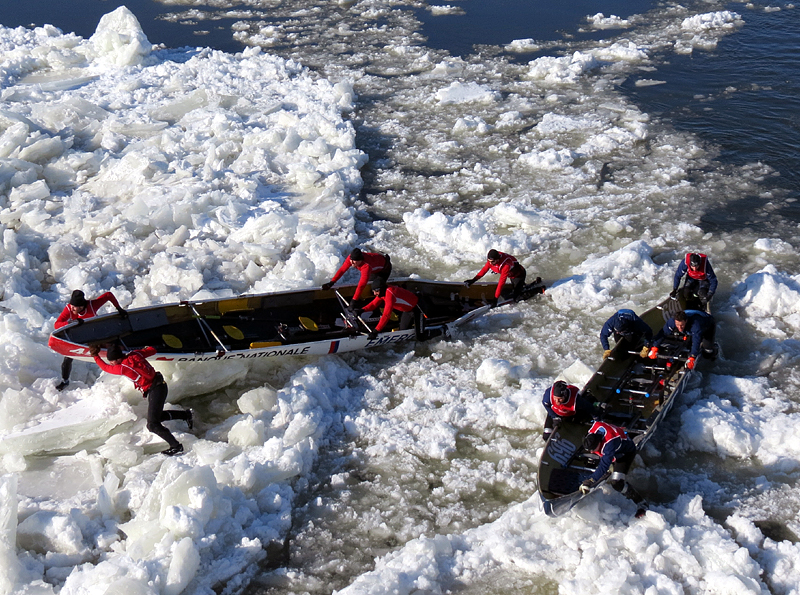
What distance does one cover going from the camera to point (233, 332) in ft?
30.8

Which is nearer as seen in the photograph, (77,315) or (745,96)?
(77,315)

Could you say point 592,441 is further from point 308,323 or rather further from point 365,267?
point 308,323

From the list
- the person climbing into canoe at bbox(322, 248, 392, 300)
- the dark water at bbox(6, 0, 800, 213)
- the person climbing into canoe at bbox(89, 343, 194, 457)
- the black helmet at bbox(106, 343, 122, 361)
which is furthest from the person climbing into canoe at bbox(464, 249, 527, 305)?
the dark water at bbox(6, 0, 800, 213)

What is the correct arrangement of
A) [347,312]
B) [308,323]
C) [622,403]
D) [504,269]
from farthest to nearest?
[504,269] → [347,312] → [308,323] → [622,403]

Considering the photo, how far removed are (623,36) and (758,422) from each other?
61.6ft

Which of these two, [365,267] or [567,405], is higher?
[365,267]

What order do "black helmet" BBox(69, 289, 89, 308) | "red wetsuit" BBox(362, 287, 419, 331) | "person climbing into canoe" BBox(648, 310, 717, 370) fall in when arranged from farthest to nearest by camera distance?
1. "red wetsuit" BBox(362, 287, 419, 331)
2. "person climbing into canoe" BBox(648, 310, 717, 370)
3. "black helmet" BBox(69, 289, 89, 308)

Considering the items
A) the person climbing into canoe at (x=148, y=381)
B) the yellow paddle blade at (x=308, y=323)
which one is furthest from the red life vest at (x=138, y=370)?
the yellow paddle blade at (x=308, y=323)

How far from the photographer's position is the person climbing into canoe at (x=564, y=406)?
7.33 m

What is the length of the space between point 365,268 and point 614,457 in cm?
471

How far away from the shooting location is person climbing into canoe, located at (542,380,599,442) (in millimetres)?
7328

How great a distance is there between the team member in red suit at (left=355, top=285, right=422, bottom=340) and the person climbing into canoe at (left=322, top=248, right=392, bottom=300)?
323 millimetres

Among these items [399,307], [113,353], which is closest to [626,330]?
[399,307]

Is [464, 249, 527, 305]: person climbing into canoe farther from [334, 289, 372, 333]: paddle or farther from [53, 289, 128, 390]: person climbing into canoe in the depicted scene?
[53, 289, 128, 390]: person climbing into canoe
